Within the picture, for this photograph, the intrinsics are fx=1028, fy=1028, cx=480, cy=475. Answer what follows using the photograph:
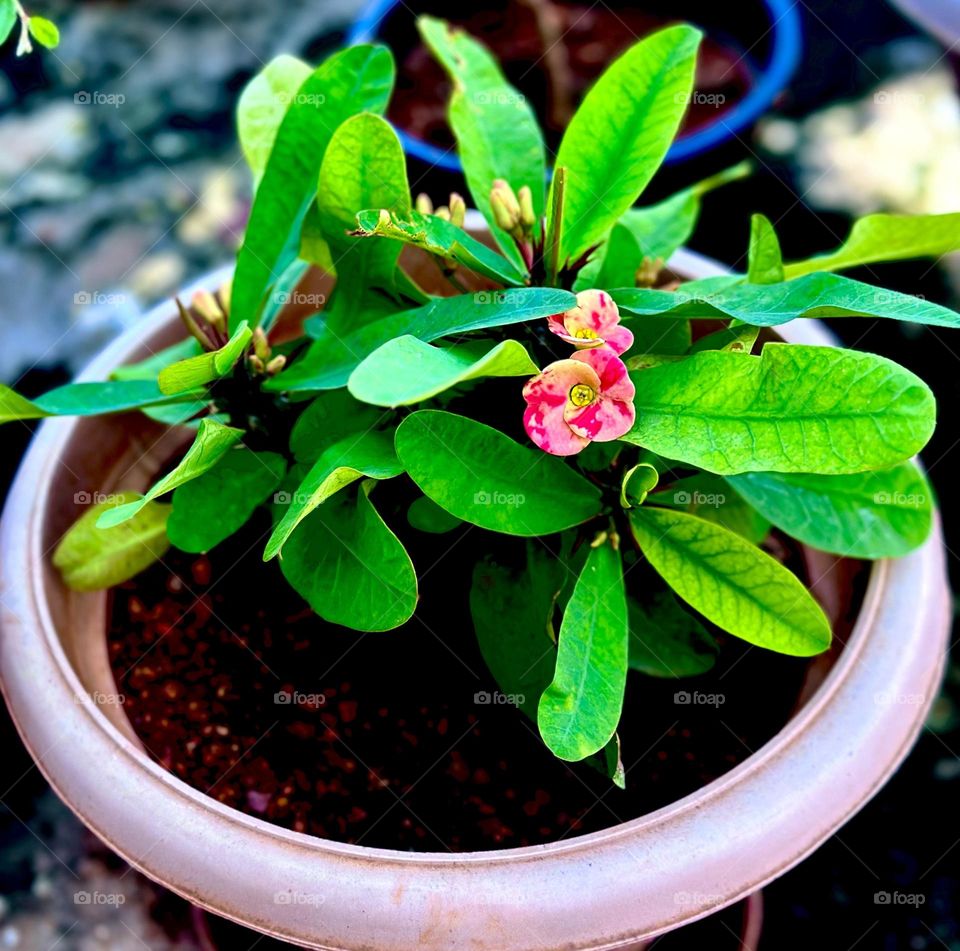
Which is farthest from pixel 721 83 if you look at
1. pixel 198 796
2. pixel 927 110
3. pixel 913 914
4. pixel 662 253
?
pixel 198 796

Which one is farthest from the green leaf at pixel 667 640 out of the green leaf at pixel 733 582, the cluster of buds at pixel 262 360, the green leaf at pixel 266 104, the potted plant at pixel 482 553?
the green leaf at pixel 266 104

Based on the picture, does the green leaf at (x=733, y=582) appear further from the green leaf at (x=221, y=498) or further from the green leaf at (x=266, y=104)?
the green leaf at (x=266, y=104)

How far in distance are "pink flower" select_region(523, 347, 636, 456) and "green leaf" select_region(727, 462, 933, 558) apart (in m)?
0.23

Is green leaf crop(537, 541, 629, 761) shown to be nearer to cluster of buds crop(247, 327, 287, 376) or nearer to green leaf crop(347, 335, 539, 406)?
green leaf crop(347, 335, 539, 406)

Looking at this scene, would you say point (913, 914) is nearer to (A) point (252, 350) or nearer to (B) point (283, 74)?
(A) point (252, 350)

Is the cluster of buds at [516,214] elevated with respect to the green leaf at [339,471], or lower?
elevated

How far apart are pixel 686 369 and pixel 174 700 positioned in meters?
0.60

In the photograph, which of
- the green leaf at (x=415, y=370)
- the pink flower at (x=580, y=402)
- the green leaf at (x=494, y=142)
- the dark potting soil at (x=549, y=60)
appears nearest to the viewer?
the green leaf at (x=415, y=370)

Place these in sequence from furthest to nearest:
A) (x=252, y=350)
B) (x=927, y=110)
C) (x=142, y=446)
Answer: (x=927, y=110)
(x=142, y=446)
(x=252, y=350)

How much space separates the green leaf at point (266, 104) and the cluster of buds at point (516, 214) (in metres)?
0.23

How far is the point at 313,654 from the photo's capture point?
1004mm

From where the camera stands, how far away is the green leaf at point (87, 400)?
0.82 metres

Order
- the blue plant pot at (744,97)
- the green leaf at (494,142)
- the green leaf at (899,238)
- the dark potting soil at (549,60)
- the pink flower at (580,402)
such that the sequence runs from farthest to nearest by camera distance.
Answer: the dark potting soil at (549,60)
the blue plant pot at (744,97)
the green leaf at (494,142)
the green leaf at (899,238)
the pink flower at (580,402)

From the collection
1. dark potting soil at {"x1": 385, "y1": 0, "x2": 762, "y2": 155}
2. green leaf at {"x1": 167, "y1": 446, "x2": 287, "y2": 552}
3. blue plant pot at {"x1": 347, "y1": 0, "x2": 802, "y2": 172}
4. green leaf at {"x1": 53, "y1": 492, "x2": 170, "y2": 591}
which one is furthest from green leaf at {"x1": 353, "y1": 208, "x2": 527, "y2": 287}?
dark potting soil at {"x1": 385, "y1": 0, "x2": 762, "y2": 155}
